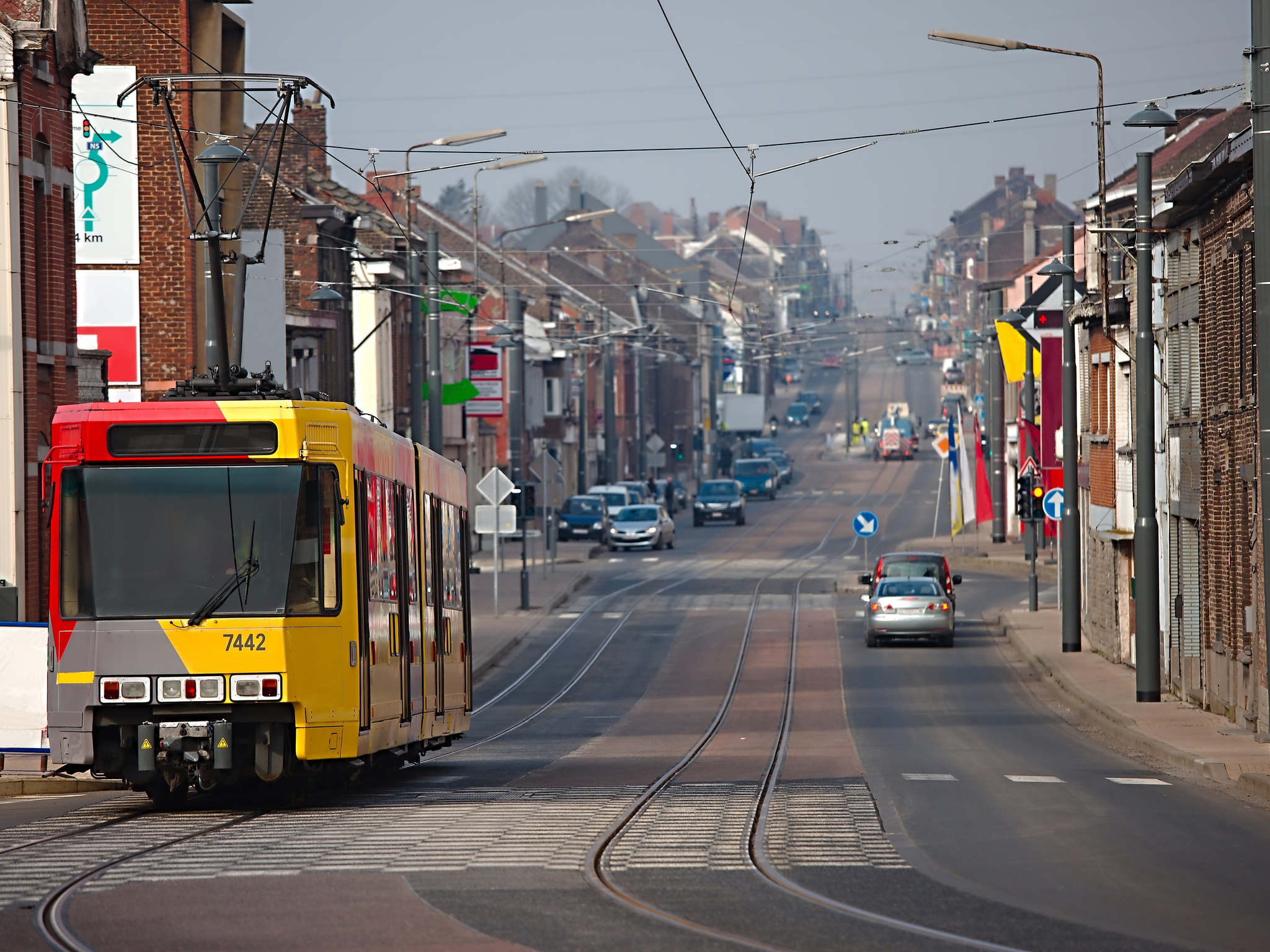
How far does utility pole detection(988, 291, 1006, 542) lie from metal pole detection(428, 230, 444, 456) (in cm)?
2429

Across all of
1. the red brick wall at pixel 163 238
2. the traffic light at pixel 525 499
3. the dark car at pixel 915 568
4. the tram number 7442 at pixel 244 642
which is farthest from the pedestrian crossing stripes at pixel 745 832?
the traffic light at pixel 525 499

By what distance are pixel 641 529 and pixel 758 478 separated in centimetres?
2928

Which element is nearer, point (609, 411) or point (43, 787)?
point (43, 787)

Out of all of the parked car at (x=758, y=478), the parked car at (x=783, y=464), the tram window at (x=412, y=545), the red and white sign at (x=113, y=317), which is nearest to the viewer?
the tram window at (x=412, y=545)

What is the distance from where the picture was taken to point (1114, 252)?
128 feet

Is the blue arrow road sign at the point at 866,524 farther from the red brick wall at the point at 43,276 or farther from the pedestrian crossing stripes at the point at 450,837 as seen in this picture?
the pedestrian crossing stripes at the point at 450,837

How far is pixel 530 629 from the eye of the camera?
142 ft

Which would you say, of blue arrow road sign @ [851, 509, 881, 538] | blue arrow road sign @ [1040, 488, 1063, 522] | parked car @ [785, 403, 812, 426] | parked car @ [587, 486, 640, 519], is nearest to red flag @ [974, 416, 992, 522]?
blue arrow road sign @ [851, 509, 881, 538]

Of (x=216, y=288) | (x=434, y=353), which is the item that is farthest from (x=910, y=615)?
→ (x=216, y=288)

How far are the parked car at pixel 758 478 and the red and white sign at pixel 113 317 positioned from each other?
2401 inches

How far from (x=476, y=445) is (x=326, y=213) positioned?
83.5 ft

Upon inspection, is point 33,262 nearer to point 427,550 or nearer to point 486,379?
point 427,550

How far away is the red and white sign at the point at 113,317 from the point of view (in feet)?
119

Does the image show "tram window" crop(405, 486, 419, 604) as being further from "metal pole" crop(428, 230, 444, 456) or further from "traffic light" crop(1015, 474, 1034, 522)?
"traffic light" crop(1015, 474, 1034, 522)
